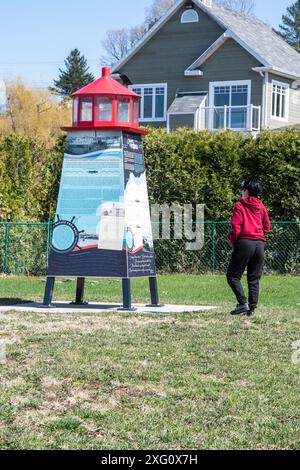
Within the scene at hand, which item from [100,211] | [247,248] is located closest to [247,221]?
[247,248]

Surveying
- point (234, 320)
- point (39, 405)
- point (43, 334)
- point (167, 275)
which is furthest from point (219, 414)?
point (167, 275)

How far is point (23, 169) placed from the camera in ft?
76.4

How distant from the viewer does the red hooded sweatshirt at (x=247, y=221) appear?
11445 mm

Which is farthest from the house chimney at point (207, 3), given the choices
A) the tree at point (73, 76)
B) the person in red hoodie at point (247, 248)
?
the tree at point (73, 76)

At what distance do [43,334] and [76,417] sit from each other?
340 centimetres

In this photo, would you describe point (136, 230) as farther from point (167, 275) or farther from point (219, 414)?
point (167, 275)

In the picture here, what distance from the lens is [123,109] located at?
12828 millimetres

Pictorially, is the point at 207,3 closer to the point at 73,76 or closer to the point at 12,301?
the point at 12,301

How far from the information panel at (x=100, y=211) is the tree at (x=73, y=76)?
225ft

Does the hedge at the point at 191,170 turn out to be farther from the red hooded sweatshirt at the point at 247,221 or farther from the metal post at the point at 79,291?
the red hooded sweatshirt at the point at 247,221

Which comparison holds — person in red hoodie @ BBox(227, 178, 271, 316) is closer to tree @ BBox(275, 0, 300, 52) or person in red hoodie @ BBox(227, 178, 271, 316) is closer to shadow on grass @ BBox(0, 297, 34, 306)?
shadow on grass @ BBox(0, 297, 34, 306)

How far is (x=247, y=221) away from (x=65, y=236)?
2816 millimetres
